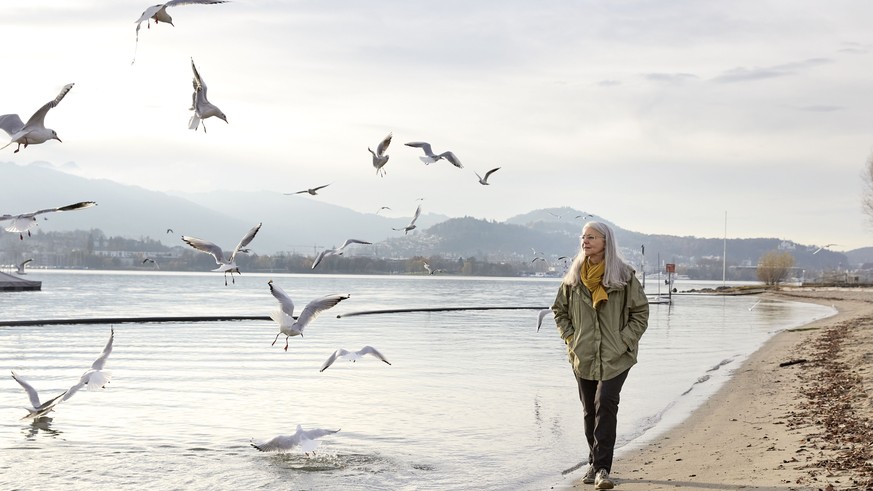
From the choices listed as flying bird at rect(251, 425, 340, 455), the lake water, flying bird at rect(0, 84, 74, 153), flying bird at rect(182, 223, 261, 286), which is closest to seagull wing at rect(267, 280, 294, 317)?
flying bird at rect(182, 223, 261, 286)

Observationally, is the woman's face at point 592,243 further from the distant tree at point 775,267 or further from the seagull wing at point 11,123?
the distant tree at point 775,267

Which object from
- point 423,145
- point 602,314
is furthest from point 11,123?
point 423,145

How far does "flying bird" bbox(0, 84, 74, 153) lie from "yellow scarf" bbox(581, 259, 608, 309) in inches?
200

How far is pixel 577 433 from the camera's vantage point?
13203 millimetres

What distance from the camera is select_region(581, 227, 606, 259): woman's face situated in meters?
7.91

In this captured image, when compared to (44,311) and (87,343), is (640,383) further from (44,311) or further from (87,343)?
(44,311)

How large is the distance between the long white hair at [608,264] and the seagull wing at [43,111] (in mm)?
4939

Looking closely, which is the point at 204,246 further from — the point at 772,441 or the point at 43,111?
the point at 772,441

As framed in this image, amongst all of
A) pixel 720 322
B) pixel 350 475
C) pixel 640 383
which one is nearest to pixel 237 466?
pixel 350 475

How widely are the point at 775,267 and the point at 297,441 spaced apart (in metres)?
127

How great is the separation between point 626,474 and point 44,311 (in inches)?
1947

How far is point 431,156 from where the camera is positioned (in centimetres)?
1467

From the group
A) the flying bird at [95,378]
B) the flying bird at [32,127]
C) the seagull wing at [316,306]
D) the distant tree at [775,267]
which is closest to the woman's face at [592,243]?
the seagull wing at [316,306]

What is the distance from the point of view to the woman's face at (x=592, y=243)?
791cm
